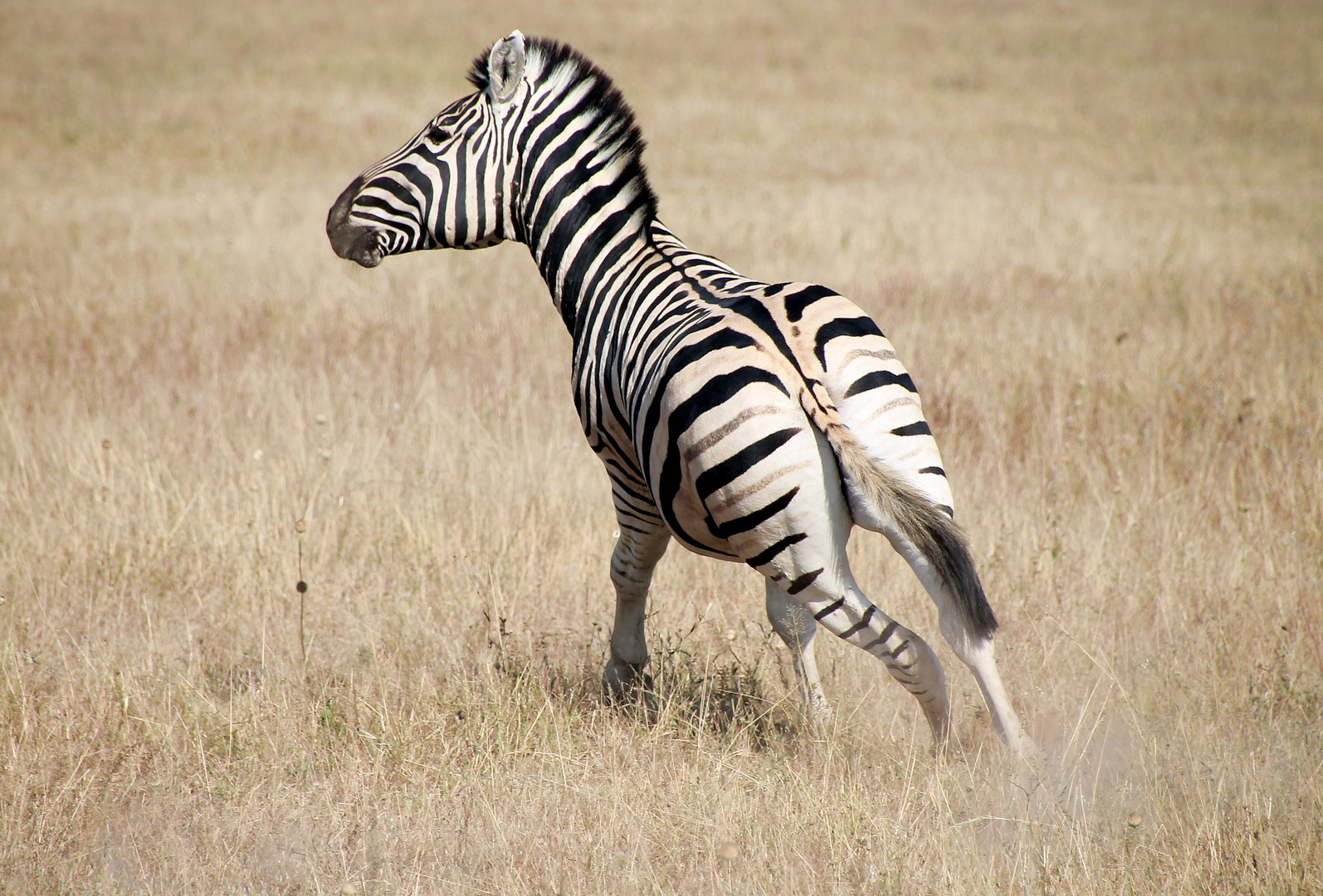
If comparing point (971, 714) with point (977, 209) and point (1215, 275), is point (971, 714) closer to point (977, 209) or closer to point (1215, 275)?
point (1215, 275)

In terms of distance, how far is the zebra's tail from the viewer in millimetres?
2717

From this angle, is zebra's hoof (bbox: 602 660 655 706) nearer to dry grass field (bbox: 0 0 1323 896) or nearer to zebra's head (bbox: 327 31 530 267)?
dry grass field (bbox: 0 0 1323 896)

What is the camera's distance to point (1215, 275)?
983 cm

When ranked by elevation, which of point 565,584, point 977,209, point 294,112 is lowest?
point 565,584

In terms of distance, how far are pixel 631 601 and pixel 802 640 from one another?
2.43 feet

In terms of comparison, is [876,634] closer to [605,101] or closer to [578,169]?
[578,169]

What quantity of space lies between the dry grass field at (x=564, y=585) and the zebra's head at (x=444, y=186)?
134cm

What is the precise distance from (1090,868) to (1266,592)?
231 centimetres

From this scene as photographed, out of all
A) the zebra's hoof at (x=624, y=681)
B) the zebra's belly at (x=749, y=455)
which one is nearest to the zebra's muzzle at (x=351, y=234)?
the zebra's belly at (x=749, y=455)

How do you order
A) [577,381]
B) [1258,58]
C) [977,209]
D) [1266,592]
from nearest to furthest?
[577,381], [1266,592], [977,209], [1258,58]

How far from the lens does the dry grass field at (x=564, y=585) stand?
2.97 m

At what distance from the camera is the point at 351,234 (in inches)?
152

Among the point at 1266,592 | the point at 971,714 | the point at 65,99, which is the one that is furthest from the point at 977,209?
the point at 65,99

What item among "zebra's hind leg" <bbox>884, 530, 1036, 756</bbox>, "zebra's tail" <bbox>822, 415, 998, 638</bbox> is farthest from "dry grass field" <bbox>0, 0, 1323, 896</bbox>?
"zebra's tail" <bbox>822, 415, 998, 638</bbox>
